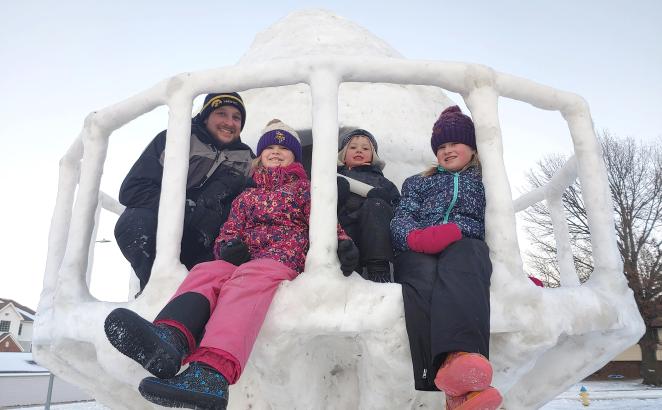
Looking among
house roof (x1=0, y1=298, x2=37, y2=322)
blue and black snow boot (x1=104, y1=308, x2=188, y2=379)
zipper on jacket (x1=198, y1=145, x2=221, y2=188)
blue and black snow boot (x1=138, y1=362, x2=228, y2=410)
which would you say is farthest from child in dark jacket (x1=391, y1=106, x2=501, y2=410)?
house roof (x1=0, y1=298, x2=37, y2=322)

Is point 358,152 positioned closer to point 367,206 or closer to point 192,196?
point 367,206

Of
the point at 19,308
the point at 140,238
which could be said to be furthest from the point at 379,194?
the point at 19,308

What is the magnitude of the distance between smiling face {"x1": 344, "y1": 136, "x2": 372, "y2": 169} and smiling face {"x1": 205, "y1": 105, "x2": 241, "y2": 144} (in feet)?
2.82

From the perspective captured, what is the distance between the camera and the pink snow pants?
197 cm

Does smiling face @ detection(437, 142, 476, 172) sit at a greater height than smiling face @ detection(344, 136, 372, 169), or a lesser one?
lesser

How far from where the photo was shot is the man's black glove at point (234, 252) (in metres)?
2.40

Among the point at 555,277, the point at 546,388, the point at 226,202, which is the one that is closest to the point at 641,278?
the point at 555,277

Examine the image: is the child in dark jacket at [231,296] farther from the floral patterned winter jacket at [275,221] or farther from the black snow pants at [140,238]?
the black snow pants at [140,238]

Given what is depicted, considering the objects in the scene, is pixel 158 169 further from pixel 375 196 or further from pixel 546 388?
pixel 546 388

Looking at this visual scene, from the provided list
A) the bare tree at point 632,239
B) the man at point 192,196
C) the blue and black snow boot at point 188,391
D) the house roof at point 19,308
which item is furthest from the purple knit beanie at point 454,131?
the house roof at point 19,308

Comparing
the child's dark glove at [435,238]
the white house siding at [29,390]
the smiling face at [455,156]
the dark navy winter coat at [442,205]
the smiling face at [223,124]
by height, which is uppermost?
the smiling face at [223,124]

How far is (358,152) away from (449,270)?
1.64 metres

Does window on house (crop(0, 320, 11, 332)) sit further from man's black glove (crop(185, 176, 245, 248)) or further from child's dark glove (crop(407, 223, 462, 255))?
child's dark glove (crop(407, 223, 462, 255))

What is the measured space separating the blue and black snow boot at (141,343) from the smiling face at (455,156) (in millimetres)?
1876
